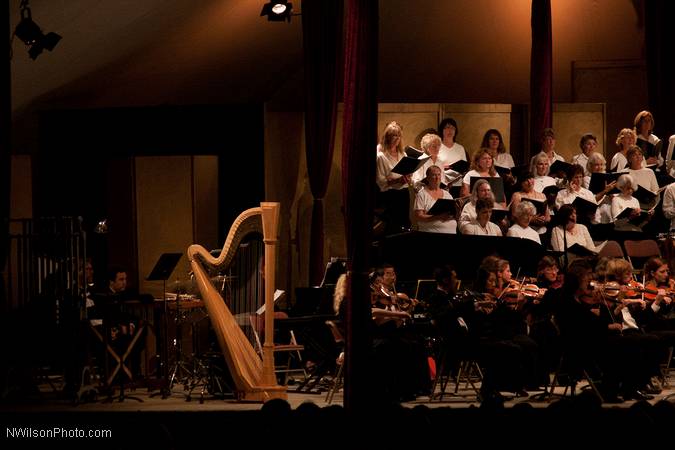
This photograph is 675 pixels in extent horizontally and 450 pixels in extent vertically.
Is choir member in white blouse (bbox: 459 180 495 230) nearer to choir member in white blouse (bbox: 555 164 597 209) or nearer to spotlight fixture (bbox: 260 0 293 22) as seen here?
choir member in white blouse (bbox: 555 164 597 209)

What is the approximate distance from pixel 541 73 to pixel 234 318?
5720mm

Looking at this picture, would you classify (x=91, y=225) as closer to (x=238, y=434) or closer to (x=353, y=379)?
(x=353, y=379)

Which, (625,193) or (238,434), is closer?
(238,434)

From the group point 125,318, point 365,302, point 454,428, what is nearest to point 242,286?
point 125,318

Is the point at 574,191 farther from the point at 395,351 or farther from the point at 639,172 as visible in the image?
the point at 395,351

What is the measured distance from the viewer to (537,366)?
8.07 metres

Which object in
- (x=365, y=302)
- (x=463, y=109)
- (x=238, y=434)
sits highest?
(x=463, y=109)

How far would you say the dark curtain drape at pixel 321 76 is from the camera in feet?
34.5

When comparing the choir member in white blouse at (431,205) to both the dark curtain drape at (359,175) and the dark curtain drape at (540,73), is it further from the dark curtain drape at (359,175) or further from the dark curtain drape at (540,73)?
the dark curtain drape at (359,175)

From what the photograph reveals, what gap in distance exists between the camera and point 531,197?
10.3 metres

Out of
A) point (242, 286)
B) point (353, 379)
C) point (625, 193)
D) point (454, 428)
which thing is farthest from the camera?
point (625, 193)

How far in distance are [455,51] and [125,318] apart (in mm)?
7173

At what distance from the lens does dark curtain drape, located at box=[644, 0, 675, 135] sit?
40.5ft

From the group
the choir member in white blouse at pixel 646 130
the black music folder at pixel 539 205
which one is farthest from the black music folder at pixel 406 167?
the choir member in white blouse at pixel 646 130
